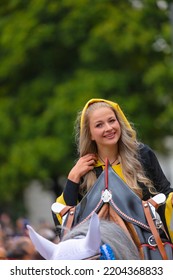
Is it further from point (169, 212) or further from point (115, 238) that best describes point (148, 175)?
point (115, 238)

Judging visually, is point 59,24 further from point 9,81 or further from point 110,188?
point 110,188

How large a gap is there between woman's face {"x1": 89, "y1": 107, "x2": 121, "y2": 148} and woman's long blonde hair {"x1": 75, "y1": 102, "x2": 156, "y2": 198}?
30mm

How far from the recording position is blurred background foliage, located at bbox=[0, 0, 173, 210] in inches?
789

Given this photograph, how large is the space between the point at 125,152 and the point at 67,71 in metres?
17.0

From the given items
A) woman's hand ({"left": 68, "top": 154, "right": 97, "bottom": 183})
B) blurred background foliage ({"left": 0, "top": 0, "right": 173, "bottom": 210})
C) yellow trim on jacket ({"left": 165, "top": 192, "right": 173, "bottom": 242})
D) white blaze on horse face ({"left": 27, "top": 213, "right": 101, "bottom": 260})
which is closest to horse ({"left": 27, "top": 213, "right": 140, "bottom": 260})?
white blaze on horse face ({"left": 27, "top": 213, "right": 101, "bottom": 260})

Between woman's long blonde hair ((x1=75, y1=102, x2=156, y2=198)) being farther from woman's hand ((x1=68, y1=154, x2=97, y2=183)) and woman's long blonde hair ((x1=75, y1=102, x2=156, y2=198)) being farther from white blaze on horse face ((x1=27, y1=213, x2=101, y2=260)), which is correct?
white blaze on horse face ((x1=27, y1=213, x2=101, y2=260))

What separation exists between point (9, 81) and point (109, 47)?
2694 millimetres

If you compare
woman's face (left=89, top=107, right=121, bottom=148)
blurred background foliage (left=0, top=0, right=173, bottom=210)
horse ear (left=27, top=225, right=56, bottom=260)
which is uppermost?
blurred background foliage (left=0, top=0, right=173, bottom=210)

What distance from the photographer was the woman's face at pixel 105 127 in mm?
4363

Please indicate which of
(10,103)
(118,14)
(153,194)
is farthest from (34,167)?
(153,194)

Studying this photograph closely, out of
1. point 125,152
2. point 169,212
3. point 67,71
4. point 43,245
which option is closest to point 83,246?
point 43,245

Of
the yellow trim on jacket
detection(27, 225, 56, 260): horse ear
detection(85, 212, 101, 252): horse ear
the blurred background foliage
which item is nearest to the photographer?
detection(85, 212, 101, 252): horse ear

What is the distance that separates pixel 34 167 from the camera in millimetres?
20500

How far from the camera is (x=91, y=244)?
3.37 metres
